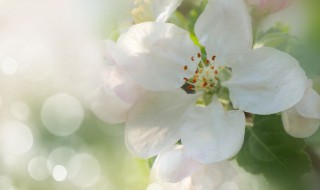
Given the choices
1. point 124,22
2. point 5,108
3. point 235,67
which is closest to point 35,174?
point 5,108

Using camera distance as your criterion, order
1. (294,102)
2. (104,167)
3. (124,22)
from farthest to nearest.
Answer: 1. (104,167)
2. (124,22)
3. (294,102)

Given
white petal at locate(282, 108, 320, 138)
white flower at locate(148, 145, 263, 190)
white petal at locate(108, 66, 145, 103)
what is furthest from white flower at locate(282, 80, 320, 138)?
white petal at locate(108, 66, 145, 103)

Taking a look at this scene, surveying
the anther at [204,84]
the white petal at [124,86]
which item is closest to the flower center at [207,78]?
the anther at [204,84]

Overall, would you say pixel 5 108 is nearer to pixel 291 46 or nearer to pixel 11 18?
pixel 11 18

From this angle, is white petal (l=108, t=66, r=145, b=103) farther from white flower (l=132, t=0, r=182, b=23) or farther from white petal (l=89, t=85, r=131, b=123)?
white flower (l=132, t=0, r=182, b=23)

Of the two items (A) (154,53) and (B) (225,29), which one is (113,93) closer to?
(A) (154,53)

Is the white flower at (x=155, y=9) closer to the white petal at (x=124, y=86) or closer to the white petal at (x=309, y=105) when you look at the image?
the white petal at (x=124, y=86)

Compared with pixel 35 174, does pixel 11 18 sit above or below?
above
